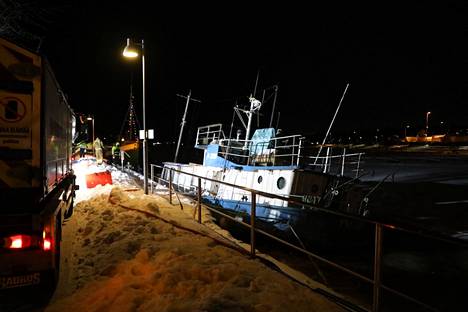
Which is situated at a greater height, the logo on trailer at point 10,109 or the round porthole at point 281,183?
the logo on trailer at point 10,109

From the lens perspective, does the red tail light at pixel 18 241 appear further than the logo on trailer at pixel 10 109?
No

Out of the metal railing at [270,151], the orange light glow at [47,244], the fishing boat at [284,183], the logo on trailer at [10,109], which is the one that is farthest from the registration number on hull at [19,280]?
the metal railing at [270,151]

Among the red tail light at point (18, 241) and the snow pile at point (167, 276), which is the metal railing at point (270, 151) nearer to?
the snow pile at point (167, 276)

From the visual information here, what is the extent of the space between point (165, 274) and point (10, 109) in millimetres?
2986

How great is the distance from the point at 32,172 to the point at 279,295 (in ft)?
12.0

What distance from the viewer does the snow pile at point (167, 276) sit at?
378cm

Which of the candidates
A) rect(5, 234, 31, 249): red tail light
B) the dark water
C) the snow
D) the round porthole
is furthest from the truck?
the round porthole

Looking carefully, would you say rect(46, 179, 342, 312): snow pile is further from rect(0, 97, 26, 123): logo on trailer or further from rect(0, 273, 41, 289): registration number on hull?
rect(0, 97, 26, 123): logo on trailer

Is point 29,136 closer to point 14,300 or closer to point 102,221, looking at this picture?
point 14,300

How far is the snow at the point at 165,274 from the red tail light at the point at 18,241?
0.86 m

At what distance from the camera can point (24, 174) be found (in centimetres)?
475

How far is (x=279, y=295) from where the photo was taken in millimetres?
3885

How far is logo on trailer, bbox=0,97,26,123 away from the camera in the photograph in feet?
15.0

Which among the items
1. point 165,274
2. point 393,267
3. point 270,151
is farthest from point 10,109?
point 393,267
